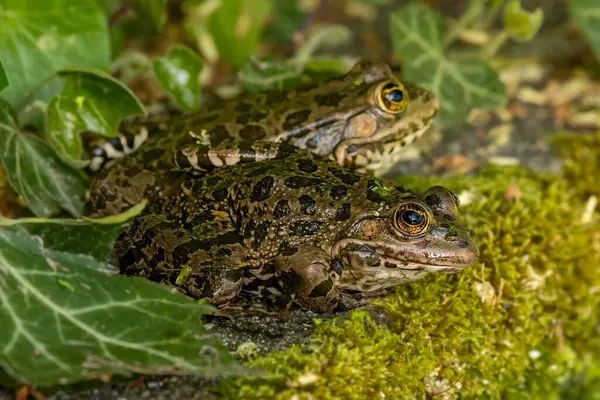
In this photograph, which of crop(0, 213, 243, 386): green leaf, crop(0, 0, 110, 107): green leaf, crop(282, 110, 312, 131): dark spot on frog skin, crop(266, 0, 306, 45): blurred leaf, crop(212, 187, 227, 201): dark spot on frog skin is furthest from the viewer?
crop(266, 0, 306, 45): blurred leaf

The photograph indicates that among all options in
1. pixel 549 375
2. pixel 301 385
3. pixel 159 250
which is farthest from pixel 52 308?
pixel 549 375

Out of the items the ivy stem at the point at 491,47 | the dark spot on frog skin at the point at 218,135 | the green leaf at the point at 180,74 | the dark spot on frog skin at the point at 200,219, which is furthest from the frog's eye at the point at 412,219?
the ivy stem at the point at 491,47

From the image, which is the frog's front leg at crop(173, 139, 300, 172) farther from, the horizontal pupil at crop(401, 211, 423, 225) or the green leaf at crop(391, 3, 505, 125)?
the green leaf at crop(391, 3, 505, 125)

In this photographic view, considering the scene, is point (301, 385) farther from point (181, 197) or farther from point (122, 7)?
point (122, 7)

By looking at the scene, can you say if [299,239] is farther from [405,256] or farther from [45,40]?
[45,40]

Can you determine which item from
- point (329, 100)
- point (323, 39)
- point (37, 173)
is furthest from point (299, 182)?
point (323, 39)

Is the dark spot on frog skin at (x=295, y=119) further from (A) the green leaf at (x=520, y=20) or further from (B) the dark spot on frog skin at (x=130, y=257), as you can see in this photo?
(A) the green leaf at (x=520, y=20)

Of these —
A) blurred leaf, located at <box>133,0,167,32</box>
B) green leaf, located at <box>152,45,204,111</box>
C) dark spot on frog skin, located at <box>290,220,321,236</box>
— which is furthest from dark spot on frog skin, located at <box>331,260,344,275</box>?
blurred leaf, located at <box>133,0,167,32</box>
